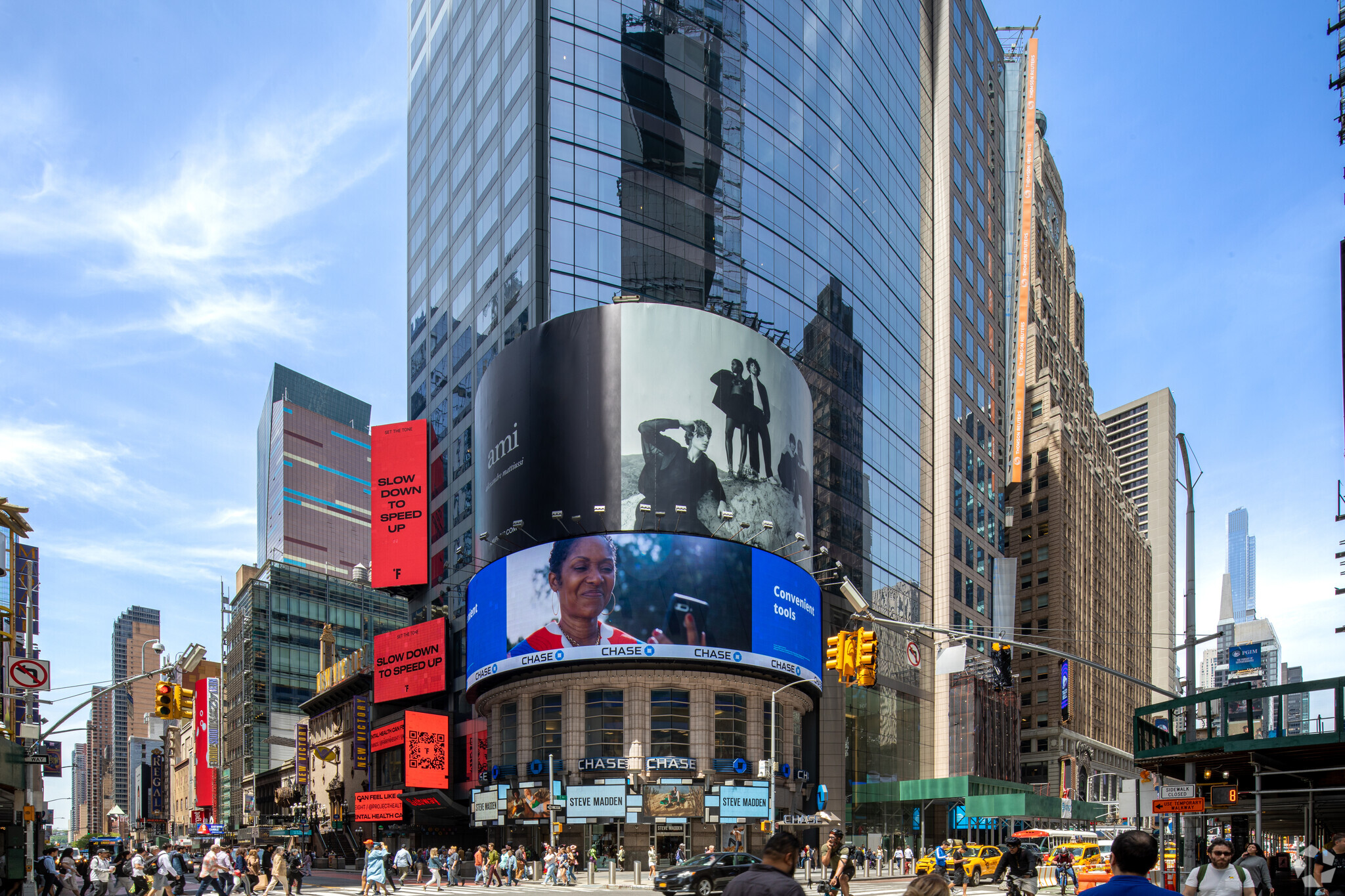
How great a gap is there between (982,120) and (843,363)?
46228 millimetres

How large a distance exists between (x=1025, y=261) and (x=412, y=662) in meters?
75.2

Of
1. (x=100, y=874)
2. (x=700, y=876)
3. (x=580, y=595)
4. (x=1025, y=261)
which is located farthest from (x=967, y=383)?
(x=100, y=874)

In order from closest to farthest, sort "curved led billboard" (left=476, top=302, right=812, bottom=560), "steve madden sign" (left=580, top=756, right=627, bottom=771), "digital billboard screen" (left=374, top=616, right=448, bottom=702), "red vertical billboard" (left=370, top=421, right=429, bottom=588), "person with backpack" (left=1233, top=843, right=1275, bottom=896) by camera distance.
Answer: "person with backpack" (left=1233, top=843, right=1275, bottom=896)
"steve madden sign" (left=580, top=756, right=627, bottom=771)
"curved led billboard" (left=476, top=302, right=812, bottom=560)
"digital billboard screen" (left=374, top=616, right=448, bottom=702)
"red vertical billboard" (left=370, top=421, right=429, bottom=588)

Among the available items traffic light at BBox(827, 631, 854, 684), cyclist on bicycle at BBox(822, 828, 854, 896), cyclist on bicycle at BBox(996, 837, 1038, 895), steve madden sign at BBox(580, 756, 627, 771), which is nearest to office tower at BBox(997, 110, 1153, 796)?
steve madden sign at BBox(580, 756, 627, 771)

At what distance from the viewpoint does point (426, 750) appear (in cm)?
7156

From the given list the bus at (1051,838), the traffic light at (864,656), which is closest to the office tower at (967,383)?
the bus at (1051,838)

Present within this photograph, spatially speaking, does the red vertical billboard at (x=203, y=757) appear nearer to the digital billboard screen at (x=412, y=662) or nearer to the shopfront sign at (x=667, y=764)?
the digital billboard screen at (x=412, y=662)

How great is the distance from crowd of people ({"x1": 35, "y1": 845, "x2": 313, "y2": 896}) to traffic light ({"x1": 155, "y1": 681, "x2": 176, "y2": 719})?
384 centimetres

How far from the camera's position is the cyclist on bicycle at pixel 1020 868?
20.5 meters

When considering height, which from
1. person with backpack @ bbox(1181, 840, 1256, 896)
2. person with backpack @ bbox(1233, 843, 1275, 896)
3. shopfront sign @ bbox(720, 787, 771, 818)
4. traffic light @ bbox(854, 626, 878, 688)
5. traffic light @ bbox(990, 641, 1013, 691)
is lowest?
shopfront sign @ bbox(720, 787, 771, 818)

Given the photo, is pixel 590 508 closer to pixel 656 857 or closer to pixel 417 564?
pixel 656 857

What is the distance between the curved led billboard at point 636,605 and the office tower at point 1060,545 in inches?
2320

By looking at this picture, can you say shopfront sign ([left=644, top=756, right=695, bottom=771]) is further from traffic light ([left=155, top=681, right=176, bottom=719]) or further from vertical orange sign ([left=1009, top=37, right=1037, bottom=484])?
vertical orange sign ([left=1009, top=37, right=1037, bottom=484])

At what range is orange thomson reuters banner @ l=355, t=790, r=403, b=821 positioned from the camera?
75750 mm
